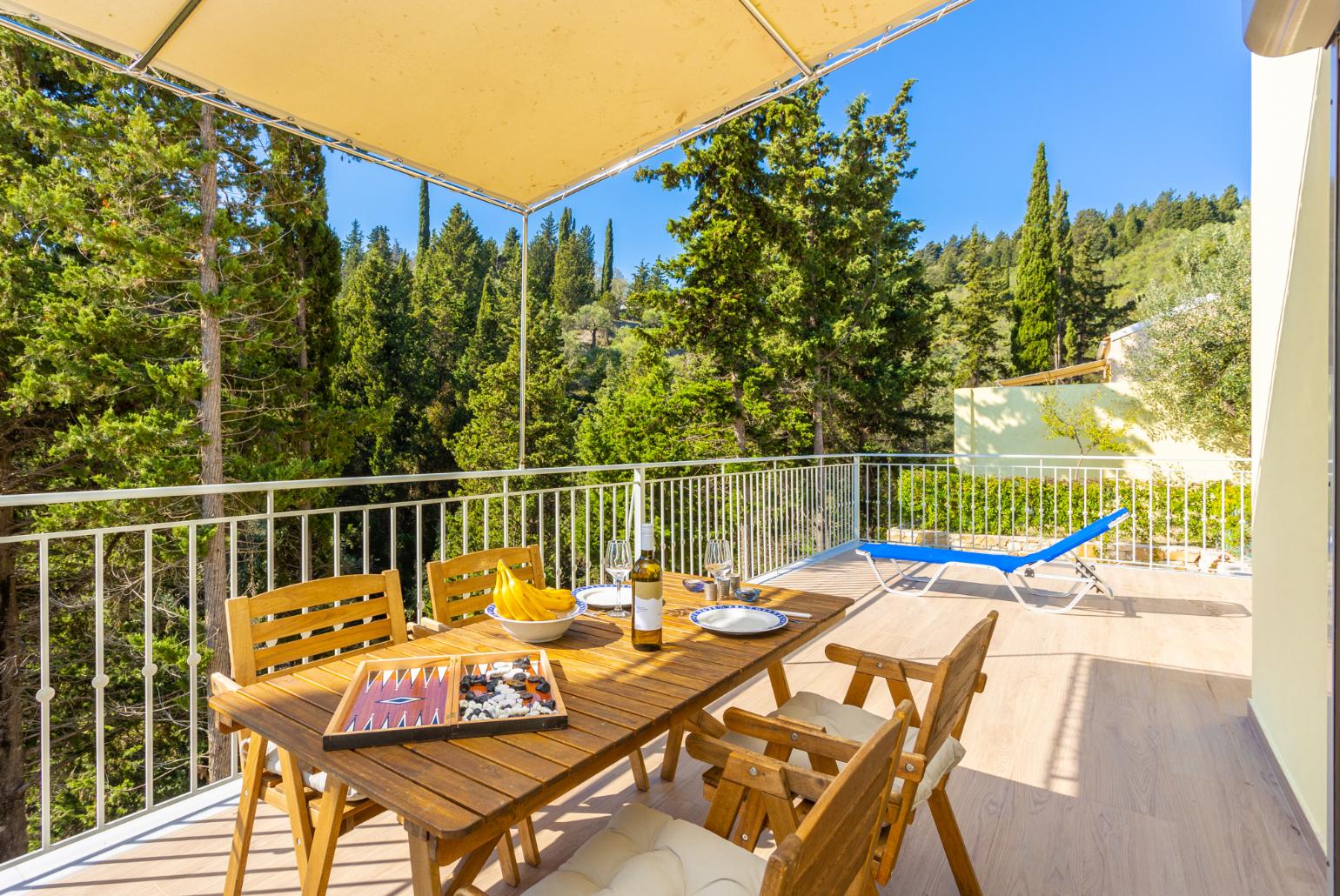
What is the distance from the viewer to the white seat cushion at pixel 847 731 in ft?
5.12

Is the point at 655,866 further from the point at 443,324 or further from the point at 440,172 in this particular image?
the point at 443,324

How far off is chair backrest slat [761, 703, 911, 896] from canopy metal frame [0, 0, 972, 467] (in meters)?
2.23

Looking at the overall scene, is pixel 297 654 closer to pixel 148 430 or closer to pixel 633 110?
pixel 633 110

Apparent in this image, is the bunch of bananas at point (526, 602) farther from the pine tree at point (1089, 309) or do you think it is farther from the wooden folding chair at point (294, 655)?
the pine tree at point (1089, 309)

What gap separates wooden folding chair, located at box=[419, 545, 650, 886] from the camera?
6.17 feet

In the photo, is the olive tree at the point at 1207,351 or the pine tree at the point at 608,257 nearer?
the olive tree at the point at 1207,351

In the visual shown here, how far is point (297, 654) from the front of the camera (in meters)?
1.71

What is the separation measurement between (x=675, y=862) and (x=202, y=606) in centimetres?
1249

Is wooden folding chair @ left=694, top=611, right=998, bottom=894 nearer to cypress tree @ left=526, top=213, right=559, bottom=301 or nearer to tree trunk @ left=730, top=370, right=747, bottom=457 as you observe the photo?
tree trunk @ left=730, top=370, right=747, bottom=457

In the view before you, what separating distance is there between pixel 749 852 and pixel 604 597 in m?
0.82

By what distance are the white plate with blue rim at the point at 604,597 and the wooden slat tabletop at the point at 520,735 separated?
70mm

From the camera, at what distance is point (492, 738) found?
1.13 metres

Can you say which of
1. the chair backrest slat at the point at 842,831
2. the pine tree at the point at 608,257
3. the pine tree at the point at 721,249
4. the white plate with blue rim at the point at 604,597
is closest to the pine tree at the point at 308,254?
the pine tree at the point at 721,249

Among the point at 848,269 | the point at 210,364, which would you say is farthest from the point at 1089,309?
the point at 210,364
